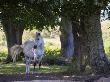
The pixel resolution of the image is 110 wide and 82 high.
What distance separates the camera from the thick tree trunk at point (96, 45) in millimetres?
15156

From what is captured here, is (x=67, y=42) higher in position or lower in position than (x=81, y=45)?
higher

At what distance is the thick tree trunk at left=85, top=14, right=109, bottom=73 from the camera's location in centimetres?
1516

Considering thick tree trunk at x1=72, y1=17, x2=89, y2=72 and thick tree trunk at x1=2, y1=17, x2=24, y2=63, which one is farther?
thick tree trunk at x1=2, y1=17, x2=24, y2=63

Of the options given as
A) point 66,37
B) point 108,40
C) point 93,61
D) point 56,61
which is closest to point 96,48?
point 93,61

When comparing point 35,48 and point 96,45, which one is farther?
point 35,48

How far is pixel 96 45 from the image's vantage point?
15250 mm

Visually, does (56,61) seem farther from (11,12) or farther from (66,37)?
(11,12)

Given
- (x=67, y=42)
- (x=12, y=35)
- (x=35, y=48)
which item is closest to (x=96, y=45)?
(x=35, y=48)

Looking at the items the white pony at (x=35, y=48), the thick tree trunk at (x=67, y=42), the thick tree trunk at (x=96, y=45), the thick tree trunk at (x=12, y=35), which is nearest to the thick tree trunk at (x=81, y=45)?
the thick tree trunk at (x=96, y=45)

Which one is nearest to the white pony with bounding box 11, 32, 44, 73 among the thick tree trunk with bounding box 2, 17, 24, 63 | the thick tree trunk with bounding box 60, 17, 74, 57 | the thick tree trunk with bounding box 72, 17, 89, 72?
the thick tree trunk with bounding box 72, 17, 89, 72

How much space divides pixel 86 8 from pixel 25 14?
14.2 ft

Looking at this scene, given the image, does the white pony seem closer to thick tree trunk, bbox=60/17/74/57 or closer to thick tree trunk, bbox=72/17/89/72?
thick tree trunk, bbox=72/17/89/72

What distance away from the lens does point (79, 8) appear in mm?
14312

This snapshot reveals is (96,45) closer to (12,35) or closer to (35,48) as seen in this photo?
(35,48)
